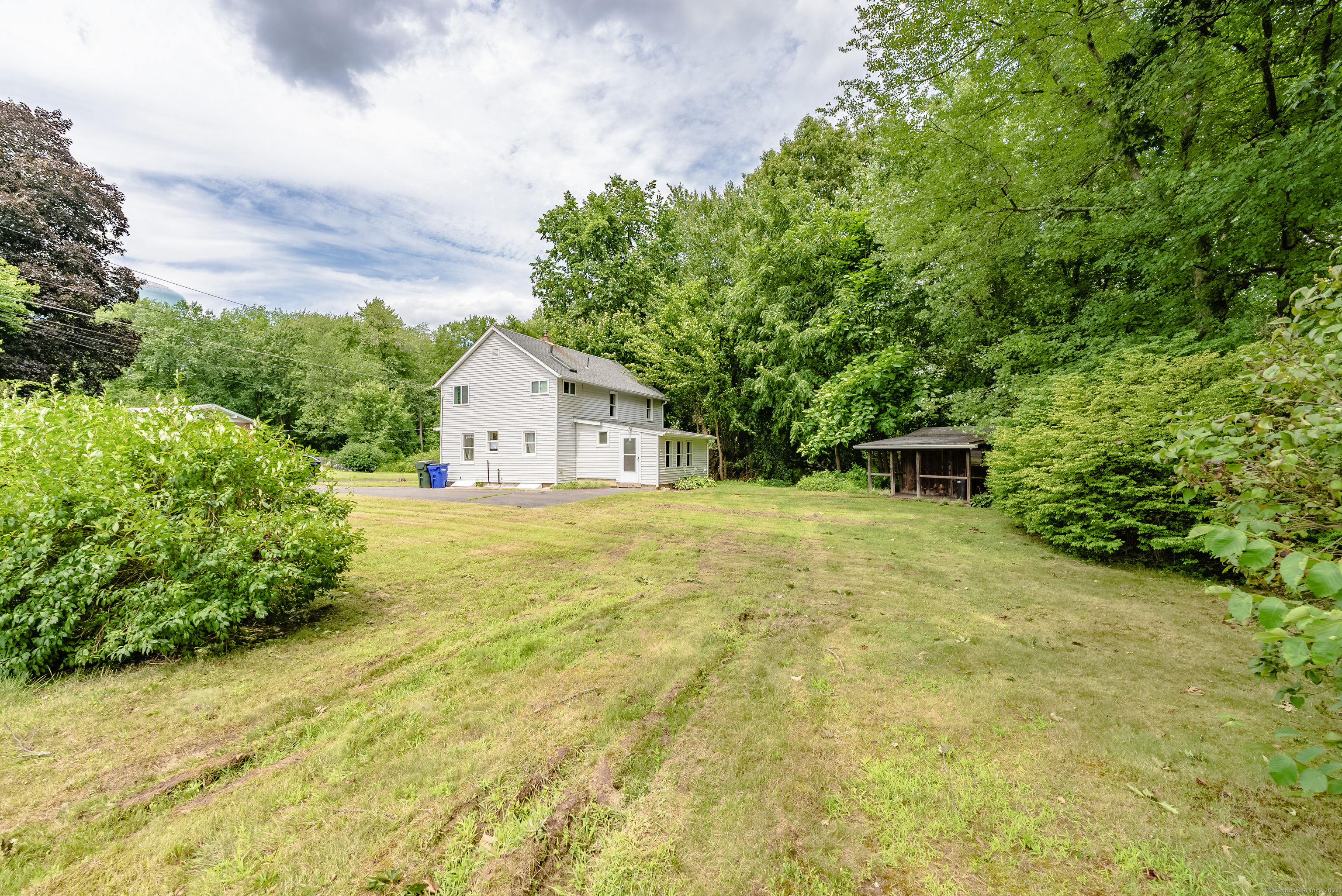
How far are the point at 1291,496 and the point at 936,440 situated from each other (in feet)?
47.1

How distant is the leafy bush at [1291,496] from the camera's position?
1.09m

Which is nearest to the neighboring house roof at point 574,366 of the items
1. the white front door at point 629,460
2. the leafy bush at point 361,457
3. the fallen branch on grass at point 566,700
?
the white front door at point 629,460

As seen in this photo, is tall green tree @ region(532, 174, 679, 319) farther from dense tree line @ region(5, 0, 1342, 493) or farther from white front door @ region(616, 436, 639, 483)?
white front door @ region(616, 436, 639, 483)

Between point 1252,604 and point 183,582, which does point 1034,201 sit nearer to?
point 1252,604

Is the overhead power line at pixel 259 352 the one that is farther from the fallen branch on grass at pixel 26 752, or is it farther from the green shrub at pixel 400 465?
the fallen branch on grass at pixel 26 752

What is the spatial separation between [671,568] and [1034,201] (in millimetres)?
11031

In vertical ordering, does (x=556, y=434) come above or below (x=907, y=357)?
below

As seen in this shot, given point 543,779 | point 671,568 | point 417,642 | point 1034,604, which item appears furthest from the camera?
point 671,568

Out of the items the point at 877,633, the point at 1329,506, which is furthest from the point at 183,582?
the point at 1329,506

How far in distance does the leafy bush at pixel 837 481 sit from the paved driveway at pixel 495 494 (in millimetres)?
7248

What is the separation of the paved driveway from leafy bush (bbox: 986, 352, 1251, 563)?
36.6ft

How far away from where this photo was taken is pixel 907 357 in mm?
17969

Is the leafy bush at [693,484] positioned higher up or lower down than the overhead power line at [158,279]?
lower down

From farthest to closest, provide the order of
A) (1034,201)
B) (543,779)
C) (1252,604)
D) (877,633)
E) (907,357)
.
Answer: (907,357), (1034,201), (877,633), (543,779), (1252,604)
